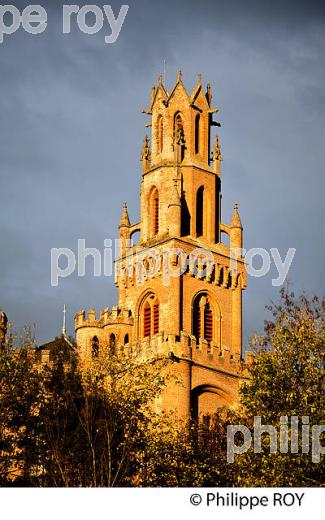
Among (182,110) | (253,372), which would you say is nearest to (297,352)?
Result: (253,372)

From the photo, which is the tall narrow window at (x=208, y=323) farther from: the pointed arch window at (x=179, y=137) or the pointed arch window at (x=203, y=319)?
the pointed arch window at (x=179, y=137)

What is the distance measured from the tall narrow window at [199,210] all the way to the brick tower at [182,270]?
6 cm

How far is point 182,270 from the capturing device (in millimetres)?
81000

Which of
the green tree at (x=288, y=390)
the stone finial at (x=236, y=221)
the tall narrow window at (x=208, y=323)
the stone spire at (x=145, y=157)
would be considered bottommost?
the green tree at (x=288, y=390)

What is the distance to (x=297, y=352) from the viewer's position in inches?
2005

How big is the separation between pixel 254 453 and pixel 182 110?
40.9 m

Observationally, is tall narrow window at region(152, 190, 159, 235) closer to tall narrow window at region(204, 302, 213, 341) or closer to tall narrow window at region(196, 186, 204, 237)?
tall narrow window at region(196, 186, 204, 237)

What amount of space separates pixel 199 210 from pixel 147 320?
7.98 m

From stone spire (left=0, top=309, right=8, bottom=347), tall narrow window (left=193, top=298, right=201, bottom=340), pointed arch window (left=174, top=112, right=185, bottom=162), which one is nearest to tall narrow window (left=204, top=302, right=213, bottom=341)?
tall narrow window (left=193, top=298, right=201, bottom=340)

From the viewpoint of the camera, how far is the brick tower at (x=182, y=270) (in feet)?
255

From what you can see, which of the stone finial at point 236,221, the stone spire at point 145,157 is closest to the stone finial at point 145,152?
the stone spire at point 145,157

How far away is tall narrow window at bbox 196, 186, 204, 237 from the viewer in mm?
84875

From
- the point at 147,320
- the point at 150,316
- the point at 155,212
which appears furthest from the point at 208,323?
the point at 155,212
